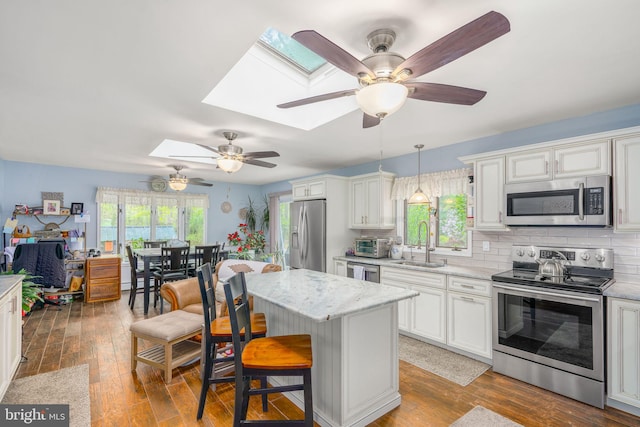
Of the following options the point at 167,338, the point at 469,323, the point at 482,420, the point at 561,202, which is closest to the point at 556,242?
the point at 561,202

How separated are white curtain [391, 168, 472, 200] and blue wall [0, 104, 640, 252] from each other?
0.39 ft

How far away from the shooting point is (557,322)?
254 cm

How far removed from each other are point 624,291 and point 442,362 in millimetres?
1578

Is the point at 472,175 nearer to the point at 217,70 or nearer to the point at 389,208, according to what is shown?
the point at 389,208

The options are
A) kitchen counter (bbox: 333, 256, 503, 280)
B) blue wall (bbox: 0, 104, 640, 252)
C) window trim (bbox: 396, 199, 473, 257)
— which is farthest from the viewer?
window trim (bbox: 396, 199, 473, 257)

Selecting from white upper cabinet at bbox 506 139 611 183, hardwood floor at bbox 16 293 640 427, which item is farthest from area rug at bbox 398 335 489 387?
white upper cabinet at bbox 506 139 611 183

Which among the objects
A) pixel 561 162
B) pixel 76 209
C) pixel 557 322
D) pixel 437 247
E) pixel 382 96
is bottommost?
pixel 557 322

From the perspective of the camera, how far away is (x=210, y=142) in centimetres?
386

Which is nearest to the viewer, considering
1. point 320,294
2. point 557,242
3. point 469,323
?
point 320,294

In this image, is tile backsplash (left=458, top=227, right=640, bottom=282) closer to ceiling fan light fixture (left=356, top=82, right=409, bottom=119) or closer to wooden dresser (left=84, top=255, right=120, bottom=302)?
ceiling fan light fixture (left=356, top=82, right=409, bottom=119)

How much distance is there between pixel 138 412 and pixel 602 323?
11.4 ft

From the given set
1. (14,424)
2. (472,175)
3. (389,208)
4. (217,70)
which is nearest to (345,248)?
(389,208)

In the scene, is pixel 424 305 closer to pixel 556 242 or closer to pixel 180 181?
pixel 556 242

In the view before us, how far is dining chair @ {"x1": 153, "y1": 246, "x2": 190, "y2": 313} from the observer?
184 inches
